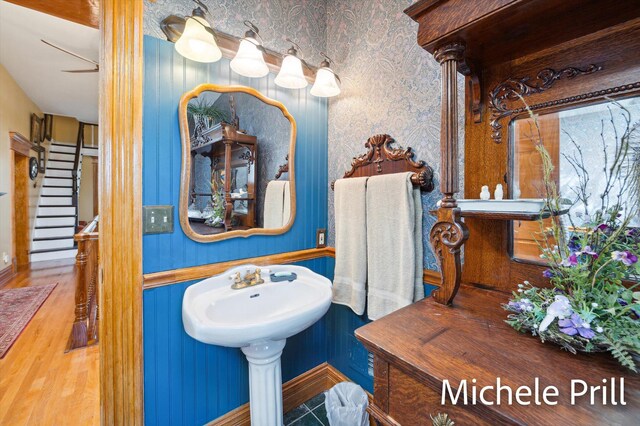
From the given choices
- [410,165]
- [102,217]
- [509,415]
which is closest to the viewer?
[509,415]

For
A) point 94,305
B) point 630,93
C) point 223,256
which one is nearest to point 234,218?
point 223,256

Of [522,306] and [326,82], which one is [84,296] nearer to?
[326,82]

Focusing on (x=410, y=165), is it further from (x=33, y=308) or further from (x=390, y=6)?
(x=33, y=308)

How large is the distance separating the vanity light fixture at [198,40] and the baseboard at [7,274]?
15.4 feet

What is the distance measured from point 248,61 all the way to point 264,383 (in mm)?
1546

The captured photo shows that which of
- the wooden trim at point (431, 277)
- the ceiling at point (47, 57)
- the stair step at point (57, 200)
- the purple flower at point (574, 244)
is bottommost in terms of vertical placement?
the wooden trim at point (431, 277)

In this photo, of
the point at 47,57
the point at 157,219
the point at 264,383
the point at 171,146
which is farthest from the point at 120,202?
the point at 47,57

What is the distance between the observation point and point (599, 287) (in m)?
0.63

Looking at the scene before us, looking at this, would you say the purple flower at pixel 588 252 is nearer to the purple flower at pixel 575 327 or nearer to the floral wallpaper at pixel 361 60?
the purple flower at pixel 575 327

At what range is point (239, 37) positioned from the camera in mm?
1401

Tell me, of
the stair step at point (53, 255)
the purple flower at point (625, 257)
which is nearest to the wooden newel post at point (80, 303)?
the purple flower at point (625, 257)

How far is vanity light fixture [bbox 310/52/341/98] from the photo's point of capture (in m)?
1.53

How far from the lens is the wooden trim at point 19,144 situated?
3941 mm

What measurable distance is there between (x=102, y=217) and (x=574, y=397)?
1526 millimetres
